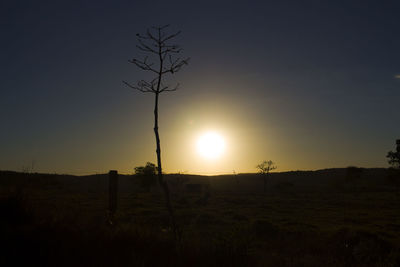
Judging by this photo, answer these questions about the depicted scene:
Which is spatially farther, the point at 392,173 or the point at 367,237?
the point at 392,173

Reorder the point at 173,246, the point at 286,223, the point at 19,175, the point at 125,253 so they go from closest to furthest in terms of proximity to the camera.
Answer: the point at 125,253
the point at 173,246
the point at 19,175
the point at 286,223

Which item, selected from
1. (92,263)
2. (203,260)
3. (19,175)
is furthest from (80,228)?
(19,175)

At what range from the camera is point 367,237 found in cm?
1502

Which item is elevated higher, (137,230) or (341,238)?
(137,230)

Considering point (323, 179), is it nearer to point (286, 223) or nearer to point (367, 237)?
point (286, 223)

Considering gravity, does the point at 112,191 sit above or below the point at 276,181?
below

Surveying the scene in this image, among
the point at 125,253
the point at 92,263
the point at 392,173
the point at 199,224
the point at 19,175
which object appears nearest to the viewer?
the point at 92,263

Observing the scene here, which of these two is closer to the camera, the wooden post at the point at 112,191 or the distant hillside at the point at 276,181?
the wooden post at the point at 112,191

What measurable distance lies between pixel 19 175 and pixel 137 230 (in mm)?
6208

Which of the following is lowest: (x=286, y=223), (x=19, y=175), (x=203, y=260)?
(x=286, y=223)

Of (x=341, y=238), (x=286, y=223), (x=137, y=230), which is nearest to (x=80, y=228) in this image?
(x=137, y=230)

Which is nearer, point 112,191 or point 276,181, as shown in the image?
point 112,191

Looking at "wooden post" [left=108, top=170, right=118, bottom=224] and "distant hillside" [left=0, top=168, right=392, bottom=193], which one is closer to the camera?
"wooden post" [left=108, top=170, right=118, bottom=224]

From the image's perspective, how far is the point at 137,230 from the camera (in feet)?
24.1
